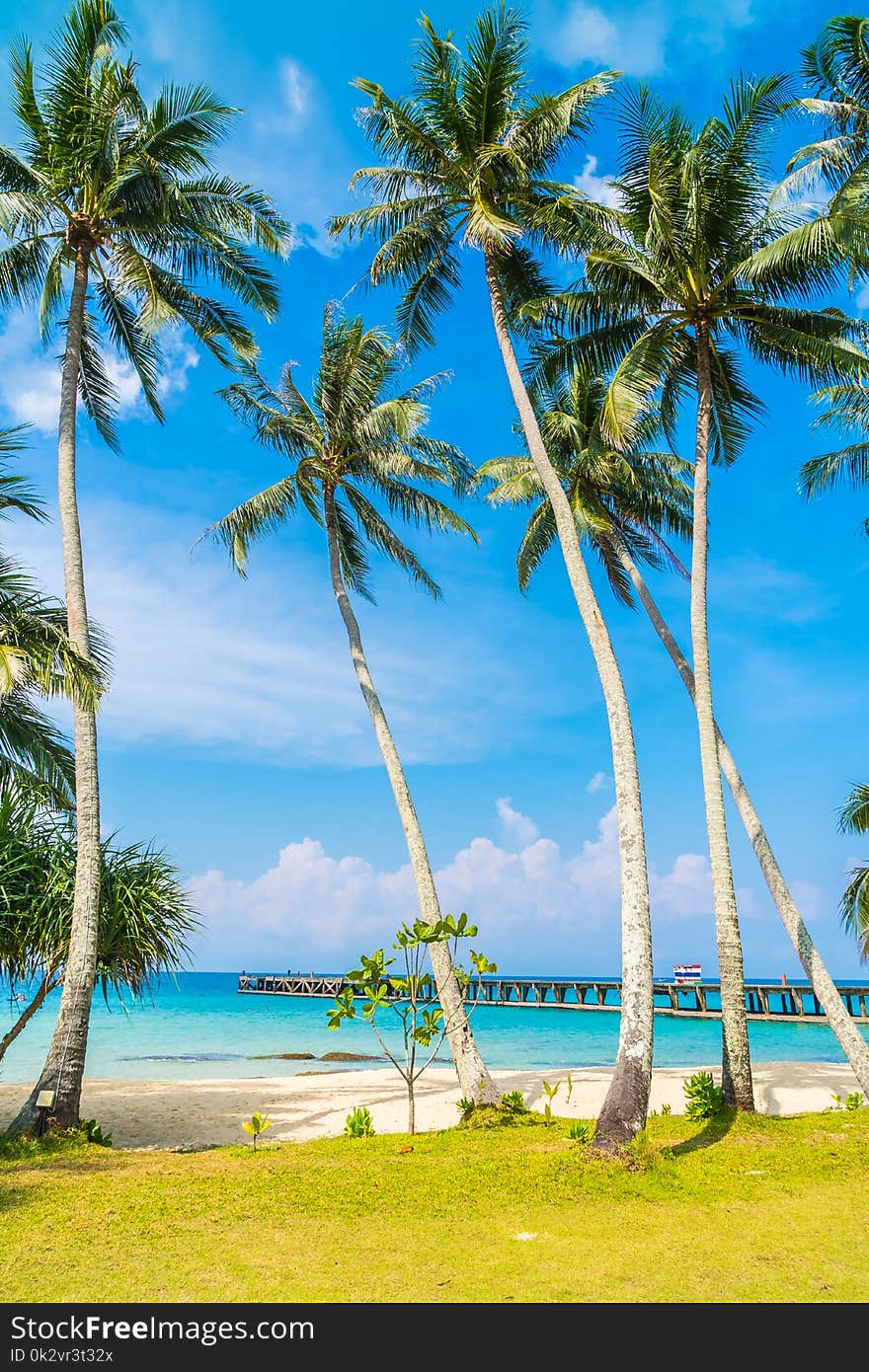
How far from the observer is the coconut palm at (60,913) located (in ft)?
34.3

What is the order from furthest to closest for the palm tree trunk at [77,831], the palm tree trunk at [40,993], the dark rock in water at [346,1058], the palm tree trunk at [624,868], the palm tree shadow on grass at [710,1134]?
the dark rock in water at [346,1058] < the palm tree trunk at [40,993] < the palm tree trunk at [77,831] < the palm tree shadow on grass at [710,1134] < the palm tree trunk at [624,868]

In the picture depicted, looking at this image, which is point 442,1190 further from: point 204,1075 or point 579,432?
point 204,1075

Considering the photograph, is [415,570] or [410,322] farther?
[415,570]

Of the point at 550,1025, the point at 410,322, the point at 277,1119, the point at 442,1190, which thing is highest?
the point at 410,322

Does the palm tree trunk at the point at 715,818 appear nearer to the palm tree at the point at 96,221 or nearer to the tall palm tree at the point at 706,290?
the tall palm tree at the point at 706,290

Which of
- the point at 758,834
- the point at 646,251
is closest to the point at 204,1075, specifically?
the point at 758,834

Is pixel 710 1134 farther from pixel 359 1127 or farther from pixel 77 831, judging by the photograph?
pixel 77 831

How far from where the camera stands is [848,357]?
11180 mm

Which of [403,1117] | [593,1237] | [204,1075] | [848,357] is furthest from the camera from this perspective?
[204,1075]

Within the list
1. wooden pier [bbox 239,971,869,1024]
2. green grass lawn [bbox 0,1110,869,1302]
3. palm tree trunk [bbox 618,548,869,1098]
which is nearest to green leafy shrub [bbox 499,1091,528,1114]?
green grass lawn [bbox 0,1110,869,1302]

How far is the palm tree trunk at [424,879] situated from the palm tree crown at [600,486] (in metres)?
4.55

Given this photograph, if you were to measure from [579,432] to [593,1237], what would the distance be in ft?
46.2

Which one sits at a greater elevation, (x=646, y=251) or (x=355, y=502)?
(x=646, y=251)

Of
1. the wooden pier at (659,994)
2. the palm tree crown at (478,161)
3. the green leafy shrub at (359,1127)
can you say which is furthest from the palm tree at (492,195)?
the wooden pier at (659,994)
